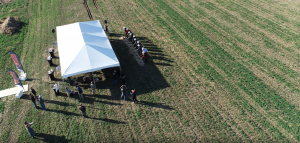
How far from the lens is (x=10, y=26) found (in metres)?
18.7

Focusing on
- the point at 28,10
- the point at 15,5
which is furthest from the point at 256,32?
the point at 15,5

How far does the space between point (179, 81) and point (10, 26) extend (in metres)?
19.0

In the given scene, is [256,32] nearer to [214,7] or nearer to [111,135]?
[214,7]

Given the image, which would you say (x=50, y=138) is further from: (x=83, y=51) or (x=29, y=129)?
(x=83, y=51)

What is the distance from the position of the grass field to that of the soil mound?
3.21 ft

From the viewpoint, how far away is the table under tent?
37.8 ft

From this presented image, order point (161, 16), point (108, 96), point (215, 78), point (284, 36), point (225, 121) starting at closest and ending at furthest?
1. point (225, 121)
2. point (108, 96)
3. point (215, 78)
4. point (284, 36)
5. point (161, 16)

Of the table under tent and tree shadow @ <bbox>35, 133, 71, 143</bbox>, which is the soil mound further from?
tree shadow @ <bbox>35, 133, 71, 143</bbox>

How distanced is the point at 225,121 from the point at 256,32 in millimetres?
13403

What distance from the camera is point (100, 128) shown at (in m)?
10.2

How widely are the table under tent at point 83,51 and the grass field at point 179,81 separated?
6.24ft

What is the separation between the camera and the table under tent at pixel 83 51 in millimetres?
11536

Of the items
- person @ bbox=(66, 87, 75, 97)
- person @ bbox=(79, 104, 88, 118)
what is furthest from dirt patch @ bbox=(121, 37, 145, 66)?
person @ bbox=(79, 104, 88, 118)

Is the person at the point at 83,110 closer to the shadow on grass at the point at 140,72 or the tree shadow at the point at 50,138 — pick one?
the tree shadow at the point at 50,138
